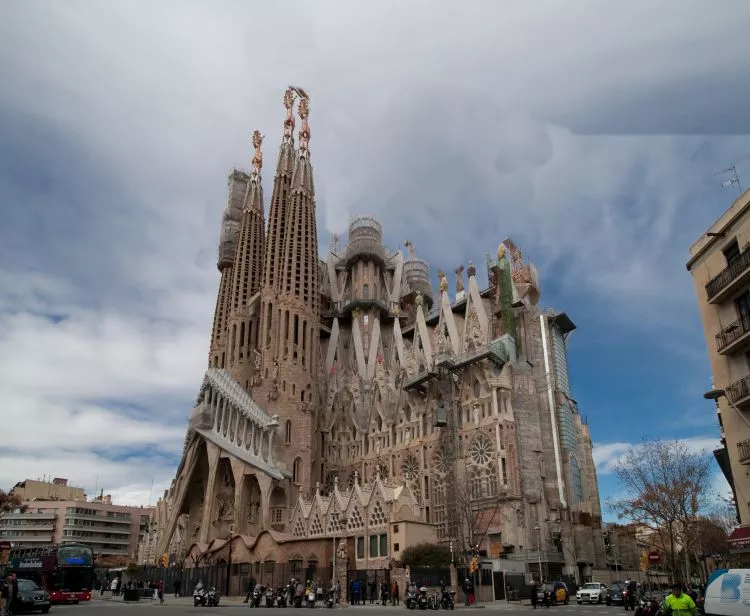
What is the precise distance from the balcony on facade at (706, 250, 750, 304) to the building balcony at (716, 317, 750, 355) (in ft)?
3.57

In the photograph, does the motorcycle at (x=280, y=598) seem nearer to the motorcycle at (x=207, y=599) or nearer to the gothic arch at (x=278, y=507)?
the motorcycle at (x=207, y=599)

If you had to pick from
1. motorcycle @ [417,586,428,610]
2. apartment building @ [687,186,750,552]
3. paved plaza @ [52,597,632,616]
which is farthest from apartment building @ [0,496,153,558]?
apartment building @ [687,186,750,552]

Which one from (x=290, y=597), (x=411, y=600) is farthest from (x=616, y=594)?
(x=290, y=597)

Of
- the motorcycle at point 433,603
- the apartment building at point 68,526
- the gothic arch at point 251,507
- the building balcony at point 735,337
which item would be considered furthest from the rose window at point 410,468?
the apartment building at point 68,526

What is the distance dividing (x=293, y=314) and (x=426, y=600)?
36137 millimetres

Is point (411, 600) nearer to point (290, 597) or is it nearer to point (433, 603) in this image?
point (433, 603)

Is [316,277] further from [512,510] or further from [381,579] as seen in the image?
[381,579]

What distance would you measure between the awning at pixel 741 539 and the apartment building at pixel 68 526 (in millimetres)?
85871

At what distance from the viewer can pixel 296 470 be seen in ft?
171

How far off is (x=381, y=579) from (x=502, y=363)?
22068mm

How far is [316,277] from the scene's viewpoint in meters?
61.9

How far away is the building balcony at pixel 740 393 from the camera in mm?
21250

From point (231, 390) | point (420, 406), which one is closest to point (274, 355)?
point (231, 390)

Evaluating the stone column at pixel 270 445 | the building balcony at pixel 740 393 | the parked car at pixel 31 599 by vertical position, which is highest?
the stone column at pixel 270 445
